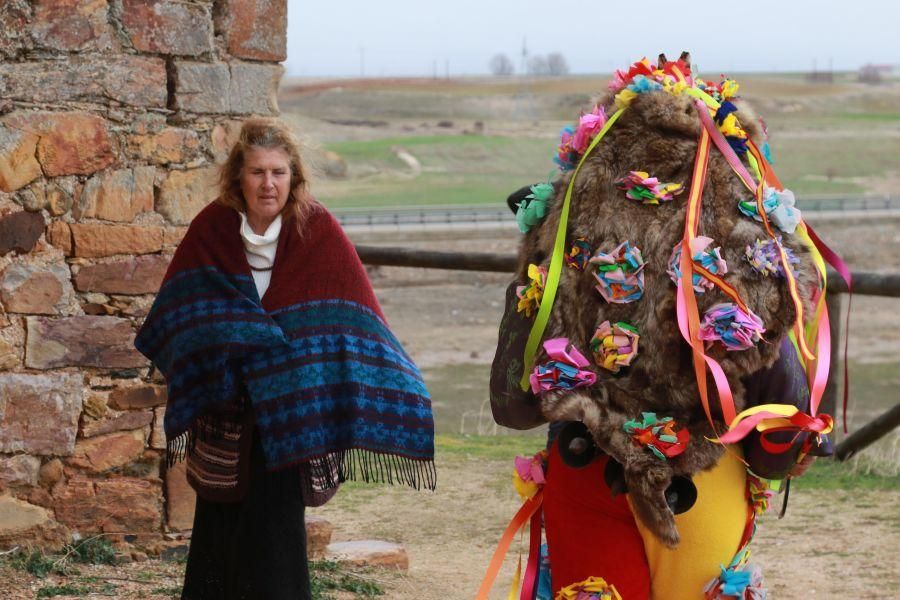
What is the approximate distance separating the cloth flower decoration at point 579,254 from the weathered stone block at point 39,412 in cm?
229

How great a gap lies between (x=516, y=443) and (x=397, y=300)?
11.7m

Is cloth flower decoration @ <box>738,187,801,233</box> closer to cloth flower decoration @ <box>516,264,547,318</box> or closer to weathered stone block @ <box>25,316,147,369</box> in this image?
cloth flower decoration @ <box>516,264,547,318</box>

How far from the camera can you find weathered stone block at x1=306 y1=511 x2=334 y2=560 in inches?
187

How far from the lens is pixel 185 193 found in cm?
455

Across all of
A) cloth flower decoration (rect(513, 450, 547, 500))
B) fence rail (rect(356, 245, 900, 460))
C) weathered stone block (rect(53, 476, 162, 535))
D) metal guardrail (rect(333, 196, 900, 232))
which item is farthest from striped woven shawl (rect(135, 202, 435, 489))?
metal guardrail (rect(333, 196, 900, 232))

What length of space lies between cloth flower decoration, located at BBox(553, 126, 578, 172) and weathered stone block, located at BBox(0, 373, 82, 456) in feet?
7.25

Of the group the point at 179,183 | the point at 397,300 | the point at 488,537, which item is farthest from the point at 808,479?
the point at 397,300

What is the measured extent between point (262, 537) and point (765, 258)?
162 centimetres

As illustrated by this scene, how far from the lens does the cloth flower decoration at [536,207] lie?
295 centimetres

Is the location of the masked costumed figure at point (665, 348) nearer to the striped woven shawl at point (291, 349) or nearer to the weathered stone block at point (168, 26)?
the striped woven shawl at point (291, 349)

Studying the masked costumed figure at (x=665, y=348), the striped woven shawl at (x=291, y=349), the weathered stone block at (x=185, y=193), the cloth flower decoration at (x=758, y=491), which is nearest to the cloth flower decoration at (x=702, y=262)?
the masked costumed figure at (x=665, y=348)

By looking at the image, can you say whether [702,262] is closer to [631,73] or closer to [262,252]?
[631,73]

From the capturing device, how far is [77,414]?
446 centimetres

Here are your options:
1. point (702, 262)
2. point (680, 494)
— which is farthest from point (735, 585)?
point (702, 262)
